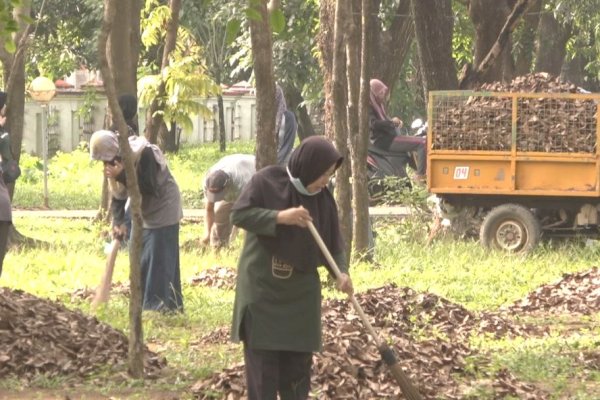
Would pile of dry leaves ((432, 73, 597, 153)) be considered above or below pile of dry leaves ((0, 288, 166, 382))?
above

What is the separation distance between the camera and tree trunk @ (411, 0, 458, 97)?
22281 millimetres

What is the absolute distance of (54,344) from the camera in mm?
10164

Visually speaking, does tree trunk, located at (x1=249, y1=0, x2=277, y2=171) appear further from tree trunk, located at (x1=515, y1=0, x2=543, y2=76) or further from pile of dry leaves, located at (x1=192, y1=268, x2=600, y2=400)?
tree trunk, located at (x1=515, y1=0, x2=543, y2=76)

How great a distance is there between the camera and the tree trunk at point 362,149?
16250 mm

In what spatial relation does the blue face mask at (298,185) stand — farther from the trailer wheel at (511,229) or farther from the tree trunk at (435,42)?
the tree trunk at (435,42)

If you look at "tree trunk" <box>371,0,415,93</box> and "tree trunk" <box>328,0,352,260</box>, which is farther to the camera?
"tree trunk" <box>371,0,415,93</box>

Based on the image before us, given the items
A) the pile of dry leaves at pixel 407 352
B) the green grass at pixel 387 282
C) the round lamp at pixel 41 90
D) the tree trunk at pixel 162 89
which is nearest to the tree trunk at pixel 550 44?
the round lamp at pixel 41 90

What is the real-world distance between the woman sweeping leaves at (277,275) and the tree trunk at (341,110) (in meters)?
6.85

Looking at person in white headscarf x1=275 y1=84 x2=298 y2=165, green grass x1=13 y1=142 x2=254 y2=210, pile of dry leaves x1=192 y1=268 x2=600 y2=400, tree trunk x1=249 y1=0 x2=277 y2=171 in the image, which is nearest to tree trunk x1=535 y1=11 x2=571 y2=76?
green grass x1=13 y1=142 x2=254 y2=210

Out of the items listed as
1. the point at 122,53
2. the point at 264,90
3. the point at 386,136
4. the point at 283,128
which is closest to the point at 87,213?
the point at 386,136

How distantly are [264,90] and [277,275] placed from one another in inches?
234

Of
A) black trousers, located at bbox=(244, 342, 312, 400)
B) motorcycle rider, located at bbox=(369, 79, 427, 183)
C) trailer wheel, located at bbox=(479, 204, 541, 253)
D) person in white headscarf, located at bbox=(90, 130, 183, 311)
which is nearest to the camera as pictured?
black trousers, located at bbox=(244, 342, 312, 400)

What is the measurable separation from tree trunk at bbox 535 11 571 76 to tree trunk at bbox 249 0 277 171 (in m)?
24.3

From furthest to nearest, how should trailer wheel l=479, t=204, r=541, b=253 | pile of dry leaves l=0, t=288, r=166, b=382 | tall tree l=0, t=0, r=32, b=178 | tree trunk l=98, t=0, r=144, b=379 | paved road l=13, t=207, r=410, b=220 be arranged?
paved road l=13, t=207, r=410, b=220, tall tree l=0, t=0, r=32, b=178, trailer wheel l=479, t=204, r=541, b=253, pile of dry leaves l=0, t=288, r=166, b=382, tree trunk l=98, t=0, r=144, b=379
